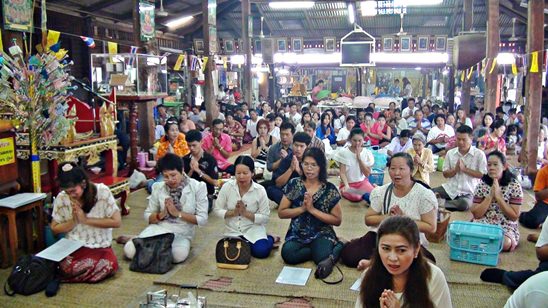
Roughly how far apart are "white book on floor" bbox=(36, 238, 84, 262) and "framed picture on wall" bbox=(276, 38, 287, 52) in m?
14.4

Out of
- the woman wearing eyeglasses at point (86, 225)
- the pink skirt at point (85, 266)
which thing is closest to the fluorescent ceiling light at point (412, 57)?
the woman wearing eyeglasses at point (86, 225)

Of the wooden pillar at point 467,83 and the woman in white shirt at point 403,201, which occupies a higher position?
the wooden pillar at point 467,83

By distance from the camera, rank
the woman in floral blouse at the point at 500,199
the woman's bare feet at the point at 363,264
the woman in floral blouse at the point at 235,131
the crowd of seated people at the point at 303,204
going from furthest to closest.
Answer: the woman in floral blouse at the point at 235,131 < the woman in floral blouse at the point at 500,199 < the woman's bare feet at the point at 363,264 < the crowd of seated people at the point at 303,204

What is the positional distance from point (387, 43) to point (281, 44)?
12.1 ft

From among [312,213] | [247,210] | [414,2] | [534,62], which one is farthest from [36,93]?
[414,2]

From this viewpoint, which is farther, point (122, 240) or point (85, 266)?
point (122, 240)

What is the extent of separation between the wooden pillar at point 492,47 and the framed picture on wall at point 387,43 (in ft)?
19.5

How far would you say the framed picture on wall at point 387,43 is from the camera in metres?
16.8

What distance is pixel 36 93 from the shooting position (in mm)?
4895

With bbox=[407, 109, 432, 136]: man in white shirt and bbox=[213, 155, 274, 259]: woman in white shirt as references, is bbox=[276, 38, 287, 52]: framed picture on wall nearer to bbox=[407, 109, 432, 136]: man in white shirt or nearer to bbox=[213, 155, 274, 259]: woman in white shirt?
bbox=[407, 109, 432, 136]: man in white shirt

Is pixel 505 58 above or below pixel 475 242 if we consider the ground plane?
above

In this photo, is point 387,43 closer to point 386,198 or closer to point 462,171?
point 462,171

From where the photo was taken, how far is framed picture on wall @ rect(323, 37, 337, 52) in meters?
17.5

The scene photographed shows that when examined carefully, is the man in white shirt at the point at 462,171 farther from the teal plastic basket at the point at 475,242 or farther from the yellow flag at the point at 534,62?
the yellow flag at the point at 534,62
